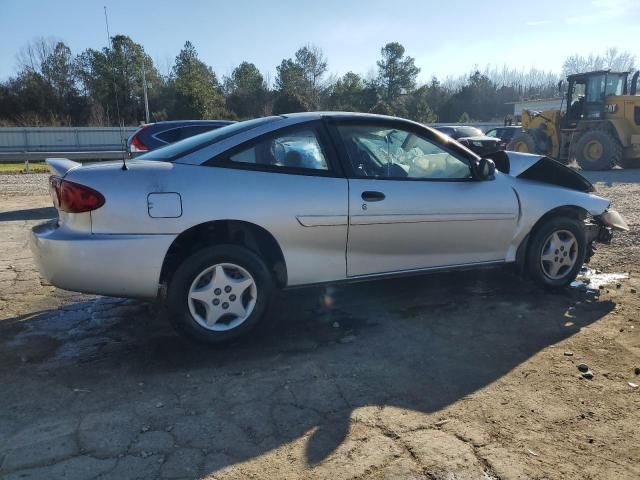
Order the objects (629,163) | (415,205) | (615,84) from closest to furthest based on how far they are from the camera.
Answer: (415,205), (615,84), (629,163)

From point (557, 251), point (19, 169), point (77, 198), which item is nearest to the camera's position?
point (77, 198)

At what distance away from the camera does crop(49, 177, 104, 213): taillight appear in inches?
132

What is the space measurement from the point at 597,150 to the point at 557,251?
1451 cm

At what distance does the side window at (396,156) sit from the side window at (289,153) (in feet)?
0.88

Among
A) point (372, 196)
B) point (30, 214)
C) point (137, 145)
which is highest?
point (137, 145)

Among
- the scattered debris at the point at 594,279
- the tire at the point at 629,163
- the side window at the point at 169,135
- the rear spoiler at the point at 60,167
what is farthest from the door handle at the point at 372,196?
the tire at the point at 629,163

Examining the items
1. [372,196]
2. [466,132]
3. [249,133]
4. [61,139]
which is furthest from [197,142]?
[61,139]

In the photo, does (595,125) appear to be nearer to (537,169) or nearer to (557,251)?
(537,169)

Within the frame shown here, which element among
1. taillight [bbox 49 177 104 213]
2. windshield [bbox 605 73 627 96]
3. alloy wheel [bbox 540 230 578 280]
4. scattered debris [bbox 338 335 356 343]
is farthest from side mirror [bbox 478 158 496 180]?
windshield [bbox 605 73 627 96]

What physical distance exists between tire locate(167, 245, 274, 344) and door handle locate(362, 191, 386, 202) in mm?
922

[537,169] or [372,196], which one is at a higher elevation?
[537,169]

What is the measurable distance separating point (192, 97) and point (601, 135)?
87.8 feet

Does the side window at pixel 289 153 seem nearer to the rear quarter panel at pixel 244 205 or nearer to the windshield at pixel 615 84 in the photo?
the rear quarter panel at pixel 244 205

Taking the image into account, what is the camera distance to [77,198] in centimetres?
337
